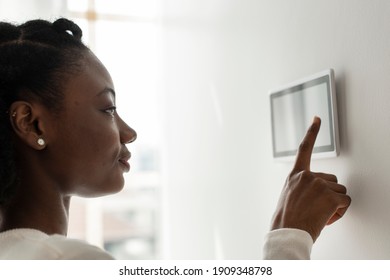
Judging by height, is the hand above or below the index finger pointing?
below

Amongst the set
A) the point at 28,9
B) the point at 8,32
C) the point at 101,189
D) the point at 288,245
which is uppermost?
the point at 28,9

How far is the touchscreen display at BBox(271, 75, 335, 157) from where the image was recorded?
89cm

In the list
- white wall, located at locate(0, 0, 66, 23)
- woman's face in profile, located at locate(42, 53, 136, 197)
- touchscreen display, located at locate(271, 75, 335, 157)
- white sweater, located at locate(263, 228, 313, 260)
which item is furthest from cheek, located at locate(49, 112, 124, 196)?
white wall, located at locate(0, 0, 66, 23)

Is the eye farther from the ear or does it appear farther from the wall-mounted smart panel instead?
the wall-mounted smart panel

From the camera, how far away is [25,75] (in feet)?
2.43

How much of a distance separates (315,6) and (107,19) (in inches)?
58.9

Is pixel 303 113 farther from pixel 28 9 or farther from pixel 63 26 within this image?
pixel 28 9

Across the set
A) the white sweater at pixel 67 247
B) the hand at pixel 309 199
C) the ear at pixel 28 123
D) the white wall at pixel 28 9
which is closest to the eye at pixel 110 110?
the ear at pixel 28 123

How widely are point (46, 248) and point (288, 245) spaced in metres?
0.39

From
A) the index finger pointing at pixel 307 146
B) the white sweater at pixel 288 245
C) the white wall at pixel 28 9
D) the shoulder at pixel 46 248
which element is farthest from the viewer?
the white wall at pixel 28 9

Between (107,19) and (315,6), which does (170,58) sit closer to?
(107,19)

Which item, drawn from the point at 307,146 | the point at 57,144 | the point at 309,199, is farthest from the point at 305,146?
the point at 57,144

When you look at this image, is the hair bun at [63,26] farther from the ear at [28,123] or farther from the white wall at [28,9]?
the white wall at [28,9]

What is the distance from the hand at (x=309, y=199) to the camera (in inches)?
31.2
